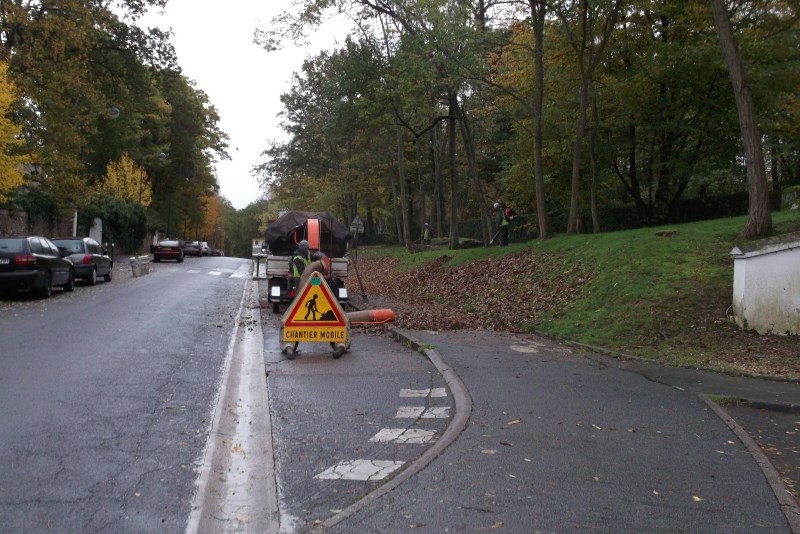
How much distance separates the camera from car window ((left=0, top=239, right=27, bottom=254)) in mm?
17125

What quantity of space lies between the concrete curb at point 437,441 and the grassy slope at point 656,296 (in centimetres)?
367

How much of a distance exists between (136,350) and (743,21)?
19.2 metres

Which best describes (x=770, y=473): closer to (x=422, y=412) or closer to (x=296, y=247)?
(x=422, y=412)

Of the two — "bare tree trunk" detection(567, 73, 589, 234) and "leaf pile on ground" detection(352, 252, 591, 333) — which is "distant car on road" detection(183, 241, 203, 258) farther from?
"bare tree trunk" detection(567, 73, 589, 234)

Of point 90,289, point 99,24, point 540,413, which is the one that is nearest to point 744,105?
point 540,413

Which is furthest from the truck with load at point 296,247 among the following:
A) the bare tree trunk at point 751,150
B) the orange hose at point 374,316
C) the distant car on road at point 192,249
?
the distant car on road at point 192,249

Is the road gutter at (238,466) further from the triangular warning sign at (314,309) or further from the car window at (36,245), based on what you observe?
the car window at (36,245)

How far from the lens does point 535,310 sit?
14.9m

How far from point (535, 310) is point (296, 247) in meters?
7.25

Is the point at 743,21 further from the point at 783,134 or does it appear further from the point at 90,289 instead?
the point at 90,289

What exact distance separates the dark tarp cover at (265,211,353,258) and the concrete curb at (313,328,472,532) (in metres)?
9.23

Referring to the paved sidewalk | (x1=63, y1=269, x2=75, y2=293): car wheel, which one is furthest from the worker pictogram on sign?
(x1=63, y1=269, x2=75, y2=293): car wheel

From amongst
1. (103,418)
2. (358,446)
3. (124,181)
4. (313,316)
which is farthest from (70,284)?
(124,181)

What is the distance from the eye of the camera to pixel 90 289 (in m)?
22.1
